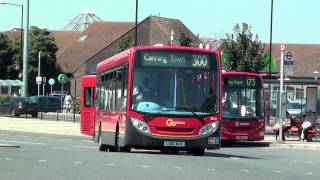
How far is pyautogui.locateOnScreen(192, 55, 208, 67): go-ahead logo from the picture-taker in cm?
2072

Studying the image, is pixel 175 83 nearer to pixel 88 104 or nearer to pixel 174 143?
pixel 174 143

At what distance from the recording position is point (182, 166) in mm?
18125

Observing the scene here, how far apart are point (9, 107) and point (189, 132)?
38.4 m

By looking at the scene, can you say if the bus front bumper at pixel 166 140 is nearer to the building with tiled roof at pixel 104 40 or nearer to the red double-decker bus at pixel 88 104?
the red double-decker bus at pixel 88 104

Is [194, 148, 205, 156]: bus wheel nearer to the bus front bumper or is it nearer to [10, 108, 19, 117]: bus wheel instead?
the bus front bumper

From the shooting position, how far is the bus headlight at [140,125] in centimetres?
2022

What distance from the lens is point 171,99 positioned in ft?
66.7

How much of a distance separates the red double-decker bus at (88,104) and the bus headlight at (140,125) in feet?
36.3

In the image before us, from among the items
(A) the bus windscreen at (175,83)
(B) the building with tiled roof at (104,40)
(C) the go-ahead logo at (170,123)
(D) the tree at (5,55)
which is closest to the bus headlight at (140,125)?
(A) the bus windscreen at (175,83)

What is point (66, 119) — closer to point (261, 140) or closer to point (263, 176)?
point (261, 140)

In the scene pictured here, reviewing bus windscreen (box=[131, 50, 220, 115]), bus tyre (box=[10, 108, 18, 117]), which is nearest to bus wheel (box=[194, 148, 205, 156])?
bus windscreen (box=[131, 50, 220, 115])

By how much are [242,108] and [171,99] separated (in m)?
11.3

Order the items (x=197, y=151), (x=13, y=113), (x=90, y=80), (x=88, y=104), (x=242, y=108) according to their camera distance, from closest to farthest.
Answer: (x=197, y=151), (x=242, y=108), (x=90, y=80), (x=88, y=104), (x=13, y=113)

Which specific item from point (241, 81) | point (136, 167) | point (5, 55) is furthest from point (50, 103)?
point (136, 167)
